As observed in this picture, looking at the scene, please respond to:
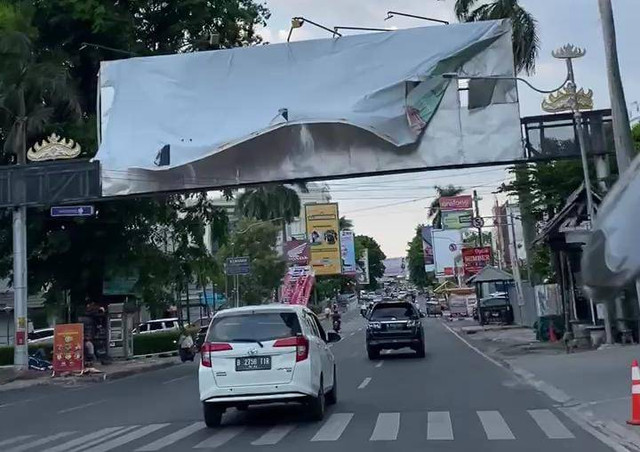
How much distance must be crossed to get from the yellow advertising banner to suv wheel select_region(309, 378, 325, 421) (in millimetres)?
62267

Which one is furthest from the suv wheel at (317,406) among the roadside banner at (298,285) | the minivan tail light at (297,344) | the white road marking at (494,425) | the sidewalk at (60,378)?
the roadside banner at (298,285)

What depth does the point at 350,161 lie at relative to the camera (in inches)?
1182

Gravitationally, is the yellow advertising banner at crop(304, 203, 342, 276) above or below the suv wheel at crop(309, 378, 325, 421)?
above

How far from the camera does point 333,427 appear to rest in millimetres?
13664

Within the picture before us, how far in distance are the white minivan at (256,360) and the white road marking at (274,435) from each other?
0.43 m

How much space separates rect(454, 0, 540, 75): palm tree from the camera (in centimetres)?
4328

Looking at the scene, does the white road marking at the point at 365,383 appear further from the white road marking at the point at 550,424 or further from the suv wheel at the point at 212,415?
the suv wheel at the point at 212,415

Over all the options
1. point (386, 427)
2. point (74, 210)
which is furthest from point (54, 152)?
point (386, 427)

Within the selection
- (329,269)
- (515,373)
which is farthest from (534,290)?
(329,269)

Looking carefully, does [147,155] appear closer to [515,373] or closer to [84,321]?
[84,321]

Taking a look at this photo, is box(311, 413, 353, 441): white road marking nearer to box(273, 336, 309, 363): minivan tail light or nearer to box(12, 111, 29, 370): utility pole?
box(273, 336, 309, 363): minivan tail light

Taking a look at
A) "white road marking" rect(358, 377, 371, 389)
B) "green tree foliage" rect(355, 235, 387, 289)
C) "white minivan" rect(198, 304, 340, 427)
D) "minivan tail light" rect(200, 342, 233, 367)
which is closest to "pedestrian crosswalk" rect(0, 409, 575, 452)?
"white minivan" rect(198, 304, 340, 427)

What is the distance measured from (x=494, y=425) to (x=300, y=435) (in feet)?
9.19

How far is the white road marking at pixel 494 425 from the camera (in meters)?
12.1
